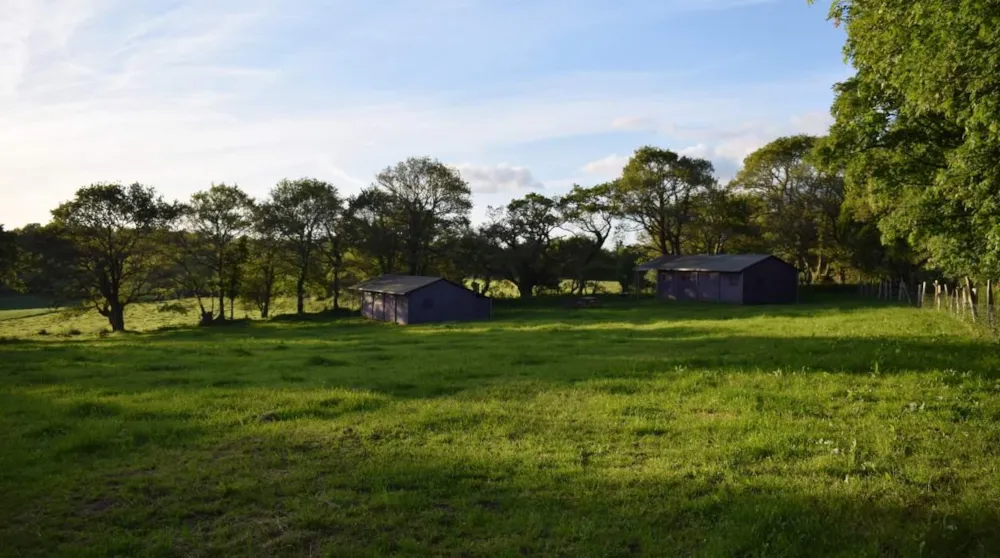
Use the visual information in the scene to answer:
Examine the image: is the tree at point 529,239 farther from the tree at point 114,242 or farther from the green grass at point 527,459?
the green grass at point 527,459

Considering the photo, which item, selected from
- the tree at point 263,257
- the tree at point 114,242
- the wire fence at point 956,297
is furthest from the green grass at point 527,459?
the tree at point 263,257

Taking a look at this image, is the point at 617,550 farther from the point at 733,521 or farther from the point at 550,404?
the point at 550,404

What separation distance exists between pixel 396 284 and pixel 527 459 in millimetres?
45643

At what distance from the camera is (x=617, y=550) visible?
21.5ft

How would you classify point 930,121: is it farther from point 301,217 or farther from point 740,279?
point 301,217

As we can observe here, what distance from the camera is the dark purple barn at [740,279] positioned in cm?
5628

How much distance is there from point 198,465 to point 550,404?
6894 mm

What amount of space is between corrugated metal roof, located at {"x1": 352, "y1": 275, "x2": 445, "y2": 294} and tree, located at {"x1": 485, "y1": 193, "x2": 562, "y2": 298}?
50.0ft

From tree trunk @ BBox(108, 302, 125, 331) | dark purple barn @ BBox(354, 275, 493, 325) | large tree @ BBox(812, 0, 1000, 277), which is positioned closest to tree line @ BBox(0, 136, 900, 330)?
tree trunk @ BBox(108, 302, 125, 331)

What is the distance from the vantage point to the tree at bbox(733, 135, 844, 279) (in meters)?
65.7

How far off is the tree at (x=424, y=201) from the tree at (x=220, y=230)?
13987 millimetres

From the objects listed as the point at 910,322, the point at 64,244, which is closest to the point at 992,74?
the point at 910,322

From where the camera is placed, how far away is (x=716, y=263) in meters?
59.8

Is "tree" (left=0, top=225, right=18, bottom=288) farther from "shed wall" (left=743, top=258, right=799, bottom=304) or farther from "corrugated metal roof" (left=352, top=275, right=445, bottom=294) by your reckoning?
"shed wall" (left=743, top=258, right=799, bottom=304)
